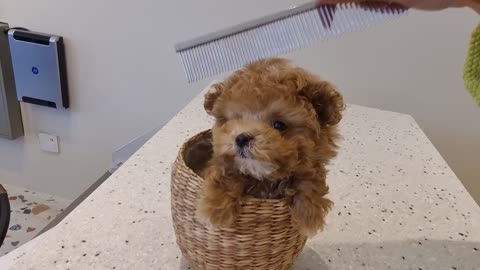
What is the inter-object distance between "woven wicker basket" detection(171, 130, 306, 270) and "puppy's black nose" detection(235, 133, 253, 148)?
0.06m

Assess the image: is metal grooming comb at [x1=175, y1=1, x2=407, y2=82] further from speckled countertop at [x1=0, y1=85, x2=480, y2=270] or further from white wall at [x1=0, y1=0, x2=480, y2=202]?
white wall at [x1=0, y1=0, x2=480, y2=202]

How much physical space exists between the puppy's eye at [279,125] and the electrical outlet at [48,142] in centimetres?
135

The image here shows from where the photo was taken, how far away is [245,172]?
486 mm

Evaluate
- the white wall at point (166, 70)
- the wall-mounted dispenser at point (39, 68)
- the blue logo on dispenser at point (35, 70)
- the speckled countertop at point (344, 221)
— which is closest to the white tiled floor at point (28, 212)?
the white wall at point (166, 70)

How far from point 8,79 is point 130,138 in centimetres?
47

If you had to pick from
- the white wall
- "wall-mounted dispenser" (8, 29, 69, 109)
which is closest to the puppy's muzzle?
the white wall

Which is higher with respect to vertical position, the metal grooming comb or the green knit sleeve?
the metal grooming comb

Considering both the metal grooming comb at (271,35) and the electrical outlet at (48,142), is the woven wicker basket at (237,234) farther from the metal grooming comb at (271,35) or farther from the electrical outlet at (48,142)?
the electrical outlet at (48,142)

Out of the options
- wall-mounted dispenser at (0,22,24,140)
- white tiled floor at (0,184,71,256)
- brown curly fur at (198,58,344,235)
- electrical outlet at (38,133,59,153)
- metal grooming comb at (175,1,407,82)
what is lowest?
white tiled floor at (0,184,71,256)

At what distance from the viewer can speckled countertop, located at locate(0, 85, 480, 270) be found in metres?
0.61

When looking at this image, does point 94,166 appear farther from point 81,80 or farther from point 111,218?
point 111,218

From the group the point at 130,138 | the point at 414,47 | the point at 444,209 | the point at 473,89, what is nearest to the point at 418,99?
the point at 414,47

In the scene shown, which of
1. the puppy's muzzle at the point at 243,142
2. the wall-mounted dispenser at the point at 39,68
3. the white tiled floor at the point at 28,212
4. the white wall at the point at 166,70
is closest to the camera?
the puppy's muzzle at the point at 243,142

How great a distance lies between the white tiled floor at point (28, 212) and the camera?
1.57m
